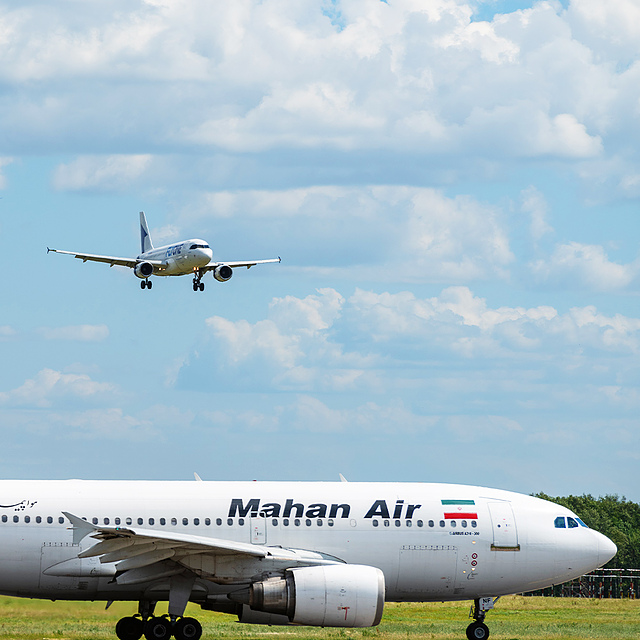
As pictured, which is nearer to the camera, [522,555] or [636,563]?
[522,555]

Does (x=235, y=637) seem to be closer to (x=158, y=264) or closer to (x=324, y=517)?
(x=324, y=517)

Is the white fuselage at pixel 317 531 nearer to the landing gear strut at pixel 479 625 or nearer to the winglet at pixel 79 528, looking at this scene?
the landing gear strut at pixel 479 625

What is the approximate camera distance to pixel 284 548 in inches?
977

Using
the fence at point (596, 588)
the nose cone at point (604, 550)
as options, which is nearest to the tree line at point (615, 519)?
the fence at point (596, 588)

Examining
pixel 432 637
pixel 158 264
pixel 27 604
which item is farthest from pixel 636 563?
pixel 27 604

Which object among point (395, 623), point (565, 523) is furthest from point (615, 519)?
point (565, 523)

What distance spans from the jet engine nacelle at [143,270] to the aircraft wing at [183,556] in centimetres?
3203

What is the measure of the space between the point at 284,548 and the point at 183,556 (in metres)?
2.16

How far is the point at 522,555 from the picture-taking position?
25312mm

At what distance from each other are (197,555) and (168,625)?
5.30 feet

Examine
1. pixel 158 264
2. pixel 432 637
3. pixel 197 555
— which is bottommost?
pixel 432 637

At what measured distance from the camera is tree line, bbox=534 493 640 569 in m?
87.3

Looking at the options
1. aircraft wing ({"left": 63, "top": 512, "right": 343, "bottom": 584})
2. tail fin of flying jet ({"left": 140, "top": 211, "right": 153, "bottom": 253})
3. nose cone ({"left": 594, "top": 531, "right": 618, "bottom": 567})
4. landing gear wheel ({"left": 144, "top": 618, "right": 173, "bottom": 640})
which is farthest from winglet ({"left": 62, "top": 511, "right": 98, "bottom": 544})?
tail fin of flying jet ({"left": 140, "top": 211, "right": 153, "bottom": 253})

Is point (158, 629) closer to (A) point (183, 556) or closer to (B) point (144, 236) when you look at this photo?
(A) point (183, 556)
